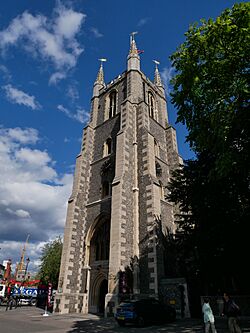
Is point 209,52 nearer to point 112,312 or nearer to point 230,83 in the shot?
point 230,83

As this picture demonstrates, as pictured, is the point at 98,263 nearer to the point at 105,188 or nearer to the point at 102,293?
the point at 102,293

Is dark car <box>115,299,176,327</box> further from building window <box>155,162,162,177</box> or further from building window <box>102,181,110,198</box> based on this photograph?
building window <box>155,162,162,177</box>

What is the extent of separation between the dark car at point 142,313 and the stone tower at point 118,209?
2.60m

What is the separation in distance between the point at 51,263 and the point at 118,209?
955 inches

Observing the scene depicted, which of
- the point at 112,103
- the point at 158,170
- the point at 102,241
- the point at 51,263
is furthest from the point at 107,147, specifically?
the point at 51,263

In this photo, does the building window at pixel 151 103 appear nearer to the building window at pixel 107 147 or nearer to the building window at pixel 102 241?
the building window at pixel 107 147

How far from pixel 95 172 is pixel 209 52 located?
17395 millimetres

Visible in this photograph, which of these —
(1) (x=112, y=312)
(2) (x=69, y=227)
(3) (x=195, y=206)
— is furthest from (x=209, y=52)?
(2) (x=69, y=227)

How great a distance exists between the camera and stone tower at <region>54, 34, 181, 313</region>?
→ 1778 cm

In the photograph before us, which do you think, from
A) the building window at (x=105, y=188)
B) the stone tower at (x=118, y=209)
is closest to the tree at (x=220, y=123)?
the stone tower at (x=118, y=209)

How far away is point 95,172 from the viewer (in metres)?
25.7

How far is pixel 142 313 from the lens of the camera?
13023 mm

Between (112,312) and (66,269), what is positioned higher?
(66,269)

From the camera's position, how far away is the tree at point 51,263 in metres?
36.4
